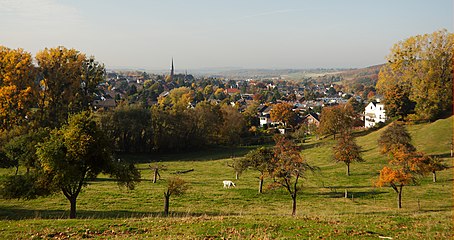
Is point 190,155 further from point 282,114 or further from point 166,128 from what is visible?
point 282,114

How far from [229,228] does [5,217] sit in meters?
16.5

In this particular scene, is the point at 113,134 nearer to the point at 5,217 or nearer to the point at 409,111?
the point at 5,217

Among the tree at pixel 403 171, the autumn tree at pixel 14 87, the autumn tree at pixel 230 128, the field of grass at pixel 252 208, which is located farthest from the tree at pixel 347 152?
the autumn tree at pixel 14 87

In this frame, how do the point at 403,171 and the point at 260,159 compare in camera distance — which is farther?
the point at 260,159

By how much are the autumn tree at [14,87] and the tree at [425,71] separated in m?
53.1

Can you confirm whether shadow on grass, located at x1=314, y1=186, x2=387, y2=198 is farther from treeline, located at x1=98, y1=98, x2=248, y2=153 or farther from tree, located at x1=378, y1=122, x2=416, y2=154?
treeline, located at x1=98, y1=98, x2=248, y2=153

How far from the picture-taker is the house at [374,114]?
250 ft

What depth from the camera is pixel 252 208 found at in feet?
92.2

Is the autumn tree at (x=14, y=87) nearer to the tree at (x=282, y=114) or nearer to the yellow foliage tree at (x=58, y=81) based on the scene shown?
the yellow foliage tree at (x=58, y=81)

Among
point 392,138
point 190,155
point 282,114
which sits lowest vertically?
→ point 190,155

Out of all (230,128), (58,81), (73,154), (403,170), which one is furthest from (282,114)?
(73,154)

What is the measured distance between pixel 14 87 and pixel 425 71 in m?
56.8

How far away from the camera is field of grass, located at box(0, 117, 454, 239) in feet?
50.5

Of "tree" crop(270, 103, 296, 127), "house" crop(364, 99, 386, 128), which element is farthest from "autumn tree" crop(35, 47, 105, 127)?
"house" crop(364, 99, 386, 128)
